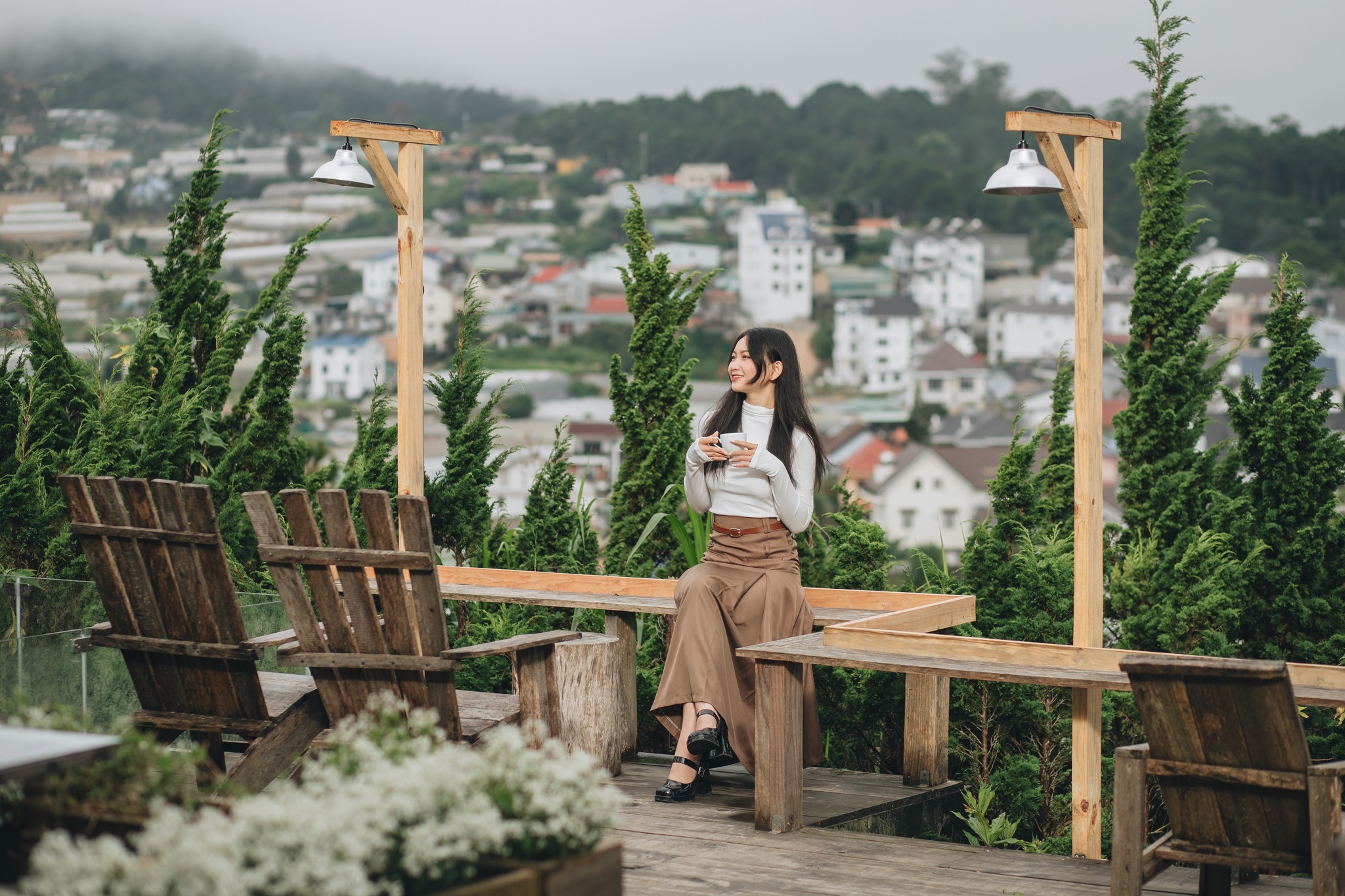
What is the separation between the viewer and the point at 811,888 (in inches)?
133

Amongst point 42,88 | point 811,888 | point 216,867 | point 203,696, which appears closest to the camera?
point 216,867

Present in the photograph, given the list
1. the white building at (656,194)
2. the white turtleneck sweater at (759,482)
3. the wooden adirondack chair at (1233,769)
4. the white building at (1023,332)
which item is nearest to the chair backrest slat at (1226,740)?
the wooden adirondack chair at (1233,769)

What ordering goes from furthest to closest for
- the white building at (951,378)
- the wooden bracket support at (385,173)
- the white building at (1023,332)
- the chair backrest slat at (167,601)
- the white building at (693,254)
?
the white building at (693,254)
the white building at (1023,332)
the white building at (951,378)
the wooden bracket support at (385,173)
the chair backrest slat at (167,601)

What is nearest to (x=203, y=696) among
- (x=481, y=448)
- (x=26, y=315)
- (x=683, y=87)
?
(x=481, y=448)

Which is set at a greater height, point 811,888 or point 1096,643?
point 1096,643

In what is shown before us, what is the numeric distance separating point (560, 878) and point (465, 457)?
4.47 m

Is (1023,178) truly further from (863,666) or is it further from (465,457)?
(465,457)

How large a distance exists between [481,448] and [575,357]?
79329mm

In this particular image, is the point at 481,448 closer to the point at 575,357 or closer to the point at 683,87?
the point at 575,357

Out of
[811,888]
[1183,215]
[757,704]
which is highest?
[1183,215]

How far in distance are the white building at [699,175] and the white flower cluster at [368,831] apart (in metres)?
108

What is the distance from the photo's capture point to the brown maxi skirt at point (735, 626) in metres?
4.11

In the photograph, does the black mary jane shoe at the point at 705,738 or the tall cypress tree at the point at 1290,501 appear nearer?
the black mary jane shoe at the point at 705,738

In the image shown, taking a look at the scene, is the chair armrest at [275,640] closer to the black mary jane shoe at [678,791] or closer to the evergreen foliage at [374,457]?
the black mary jane shoe at [678,791]
